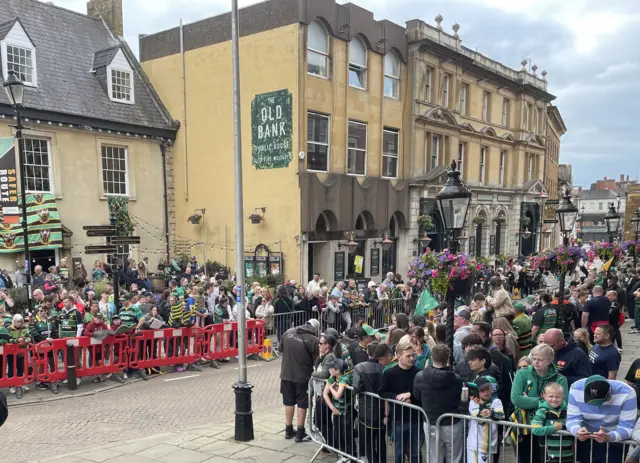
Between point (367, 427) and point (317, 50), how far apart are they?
1700cm

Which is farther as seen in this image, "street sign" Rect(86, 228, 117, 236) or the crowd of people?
"street sign" Rect(86, 228, 117, 236)

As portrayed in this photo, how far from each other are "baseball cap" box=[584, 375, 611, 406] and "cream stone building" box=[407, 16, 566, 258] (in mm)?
20106

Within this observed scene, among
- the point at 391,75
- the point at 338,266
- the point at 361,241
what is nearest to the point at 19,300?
the point at 338,266

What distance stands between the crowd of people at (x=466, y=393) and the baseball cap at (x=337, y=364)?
1 centimetres

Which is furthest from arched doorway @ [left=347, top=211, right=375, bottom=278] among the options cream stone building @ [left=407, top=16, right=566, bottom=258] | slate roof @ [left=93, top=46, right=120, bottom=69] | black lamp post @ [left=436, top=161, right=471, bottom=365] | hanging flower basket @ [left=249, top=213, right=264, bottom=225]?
black lamp post @ [left=436, top=161, right=471, bottom=365]

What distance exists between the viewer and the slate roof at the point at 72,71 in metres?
19.3

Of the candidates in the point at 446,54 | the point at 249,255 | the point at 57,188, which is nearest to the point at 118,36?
the point at 57,188

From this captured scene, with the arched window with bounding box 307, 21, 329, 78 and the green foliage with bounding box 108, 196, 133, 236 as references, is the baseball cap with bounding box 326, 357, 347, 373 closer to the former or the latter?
the arched window with bounding box 307, 21, 329, 78

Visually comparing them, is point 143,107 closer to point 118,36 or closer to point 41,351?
point 118,36

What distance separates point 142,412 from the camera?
8953 mm

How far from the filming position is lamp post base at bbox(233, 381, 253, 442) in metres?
7.10

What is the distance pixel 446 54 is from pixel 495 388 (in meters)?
22.8

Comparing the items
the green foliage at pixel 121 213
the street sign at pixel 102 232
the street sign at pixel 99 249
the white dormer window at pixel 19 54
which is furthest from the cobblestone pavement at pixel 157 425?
the white dormer window at pixel 19 54

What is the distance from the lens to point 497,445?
527 centimetres
